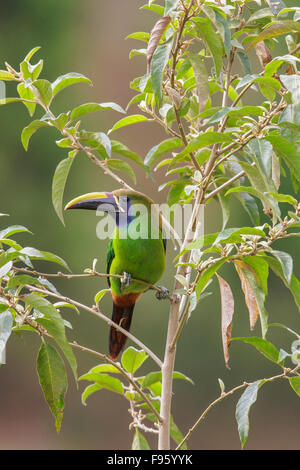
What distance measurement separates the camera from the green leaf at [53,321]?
49.6 inches

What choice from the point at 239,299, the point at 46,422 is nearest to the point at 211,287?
the point at 239,299

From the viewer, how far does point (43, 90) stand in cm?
141

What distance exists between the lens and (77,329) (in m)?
5.35

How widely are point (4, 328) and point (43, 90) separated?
1.77ft

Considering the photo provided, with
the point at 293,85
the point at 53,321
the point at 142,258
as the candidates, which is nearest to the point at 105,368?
the point at 53,321

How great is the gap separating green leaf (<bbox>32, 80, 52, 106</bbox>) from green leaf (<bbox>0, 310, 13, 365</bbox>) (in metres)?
0.49

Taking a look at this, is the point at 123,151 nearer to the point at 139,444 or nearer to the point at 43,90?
the point at 43,90

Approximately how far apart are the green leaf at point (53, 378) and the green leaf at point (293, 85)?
2.43 ft

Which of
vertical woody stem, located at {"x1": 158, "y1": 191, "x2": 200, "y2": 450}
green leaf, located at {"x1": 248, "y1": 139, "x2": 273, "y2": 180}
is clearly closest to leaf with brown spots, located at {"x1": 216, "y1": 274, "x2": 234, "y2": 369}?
vertical woody stem, located at {"x1": 158, "y1": 191, "x2": 200, "y2": 450}

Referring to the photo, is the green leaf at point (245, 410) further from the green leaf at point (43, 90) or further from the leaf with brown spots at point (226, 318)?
the green leaf at point (43, 90)

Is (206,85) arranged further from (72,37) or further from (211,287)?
(72,37)

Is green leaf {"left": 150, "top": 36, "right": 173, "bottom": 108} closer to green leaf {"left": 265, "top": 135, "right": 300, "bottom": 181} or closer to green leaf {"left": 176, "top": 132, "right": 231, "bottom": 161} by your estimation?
green leaf {"left": 176, "top": 132, "right": 231, "bottom": 161}

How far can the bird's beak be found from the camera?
1843 mm

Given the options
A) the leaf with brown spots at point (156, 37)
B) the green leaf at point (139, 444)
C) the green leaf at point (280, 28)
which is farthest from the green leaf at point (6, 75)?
the green leaf at point (139, 444)
